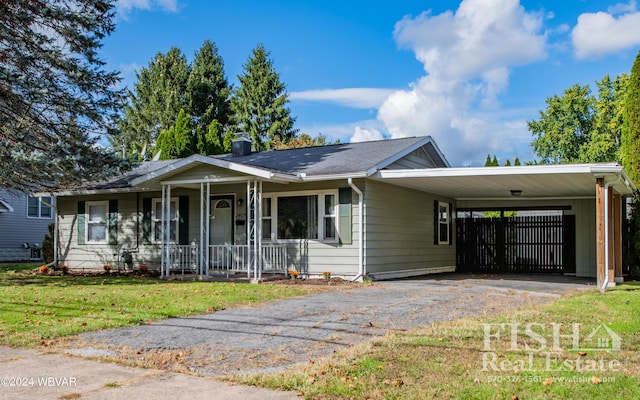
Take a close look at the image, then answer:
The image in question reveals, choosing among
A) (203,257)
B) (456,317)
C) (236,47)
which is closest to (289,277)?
(203,257)

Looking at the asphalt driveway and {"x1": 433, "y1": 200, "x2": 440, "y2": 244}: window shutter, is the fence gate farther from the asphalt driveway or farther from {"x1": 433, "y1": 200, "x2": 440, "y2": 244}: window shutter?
the asphalt driveway

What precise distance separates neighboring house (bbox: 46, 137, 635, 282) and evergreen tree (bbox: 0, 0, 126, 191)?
1.81 m

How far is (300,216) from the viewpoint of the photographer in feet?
47.9

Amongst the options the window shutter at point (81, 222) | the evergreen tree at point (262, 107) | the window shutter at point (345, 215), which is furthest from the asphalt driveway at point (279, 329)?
the evergreen tree at point (262, 107)

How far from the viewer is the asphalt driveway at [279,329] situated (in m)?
5.94

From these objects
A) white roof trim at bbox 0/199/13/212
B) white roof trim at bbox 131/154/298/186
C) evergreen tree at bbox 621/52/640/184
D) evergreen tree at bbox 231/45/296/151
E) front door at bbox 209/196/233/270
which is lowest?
front door at bbox 209/196/233/270

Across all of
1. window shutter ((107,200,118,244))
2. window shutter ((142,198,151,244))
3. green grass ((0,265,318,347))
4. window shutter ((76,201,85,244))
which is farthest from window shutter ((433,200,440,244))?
window shutter ((76,201,85,244))

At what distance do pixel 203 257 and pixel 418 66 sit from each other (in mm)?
15334

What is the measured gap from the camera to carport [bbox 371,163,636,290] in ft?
39.2

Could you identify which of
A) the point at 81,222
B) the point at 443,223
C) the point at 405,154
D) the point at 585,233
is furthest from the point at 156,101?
the point at 585,233

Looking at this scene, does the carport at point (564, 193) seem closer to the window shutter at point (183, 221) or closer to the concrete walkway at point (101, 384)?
the window shutter at point (183, 221)

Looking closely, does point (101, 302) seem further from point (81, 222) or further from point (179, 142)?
point (179, 142)

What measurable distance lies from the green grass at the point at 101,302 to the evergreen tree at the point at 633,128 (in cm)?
1137

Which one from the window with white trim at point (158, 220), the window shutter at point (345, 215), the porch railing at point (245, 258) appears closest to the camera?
the window shutter at point (345, 215)
